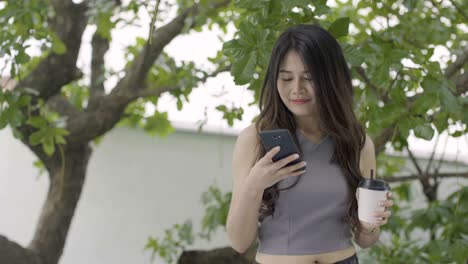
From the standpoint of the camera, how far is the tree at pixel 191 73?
1553 mm

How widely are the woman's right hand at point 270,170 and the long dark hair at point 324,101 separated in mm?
81

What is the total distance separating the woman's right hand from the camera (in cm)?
113

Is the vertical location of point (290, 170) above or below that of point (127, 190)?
above

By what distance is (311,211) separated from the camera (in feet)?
4.05

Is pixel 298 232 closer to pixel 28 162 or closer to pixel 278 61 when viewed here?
pixel 278 61

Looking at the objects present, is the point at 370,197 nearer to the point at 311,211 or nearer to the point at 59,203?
the point at 311,211

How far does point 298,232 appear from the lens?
1.23 meters

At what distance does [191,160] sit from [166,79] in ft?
3.06

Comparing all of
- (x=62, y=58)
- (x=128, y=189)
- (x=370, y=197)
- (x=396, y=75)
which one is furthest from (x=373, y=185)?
(x=128, y=189)

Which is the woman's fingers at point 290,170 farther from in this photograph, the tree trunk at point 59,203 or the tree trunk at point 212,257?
the tree trunk at point 59,203

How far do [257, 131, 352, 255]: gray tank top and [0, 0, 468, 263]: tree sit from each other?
0.99 ft

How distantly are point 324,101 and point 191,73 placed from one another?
3.53 ft

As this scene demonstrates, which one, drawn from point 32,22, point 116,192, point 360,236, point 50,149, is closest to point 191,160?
point 116,192

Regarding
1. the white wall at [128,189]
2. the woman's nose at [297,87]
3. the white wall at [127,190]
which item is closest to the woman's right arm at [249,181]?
the woman's nose at [297,87]
